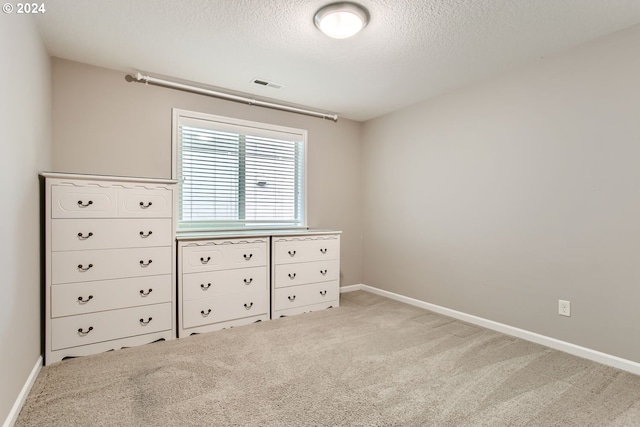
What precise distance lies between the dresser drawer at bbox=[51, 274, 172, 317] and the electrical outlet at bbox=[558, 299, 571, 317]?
3126mm

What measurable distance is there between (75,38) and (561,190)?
384 centimetres

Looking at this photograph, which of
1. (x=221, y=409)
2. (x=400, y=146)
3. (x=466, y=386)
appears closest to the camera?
(x=221, y=409)

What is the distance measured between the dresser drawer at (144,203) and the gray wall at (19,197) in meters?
0.50

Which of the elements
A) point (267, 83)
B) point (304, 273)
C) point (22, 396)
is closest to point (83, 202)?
point (22, 396)

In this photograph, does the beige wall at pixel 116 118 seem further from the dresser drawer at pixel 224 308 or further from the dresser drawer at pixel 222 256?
the dresser drawer at pixel 224 308

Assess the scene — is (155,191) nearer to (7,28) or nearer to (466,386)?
(7,28)

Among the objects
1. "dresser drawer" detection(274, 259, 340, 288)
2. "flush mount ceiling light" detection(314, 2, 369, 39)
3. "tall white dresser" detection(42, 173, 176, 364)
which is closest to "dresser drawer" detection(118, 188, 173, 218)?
"tall white dresser" detection(42, 173, 176, 364)

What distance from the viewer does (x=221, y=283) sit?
2.89 m

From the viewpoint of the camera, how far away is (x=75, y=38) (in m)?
2.35

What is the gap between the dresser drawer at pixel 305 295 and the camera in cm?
324

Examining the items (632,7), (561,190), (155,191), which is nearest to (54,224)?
(155,191)

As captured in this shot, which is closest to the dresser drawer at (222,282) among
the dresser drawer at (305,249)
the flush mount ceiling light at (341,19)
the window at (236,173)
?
the dresser drawer at (305,249)

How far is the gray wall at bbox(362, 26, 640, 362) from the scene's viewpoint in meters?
2.17

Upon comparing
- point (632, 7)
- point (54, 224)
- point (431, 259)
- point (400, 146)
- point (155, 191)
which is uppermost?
point (632, 7)
